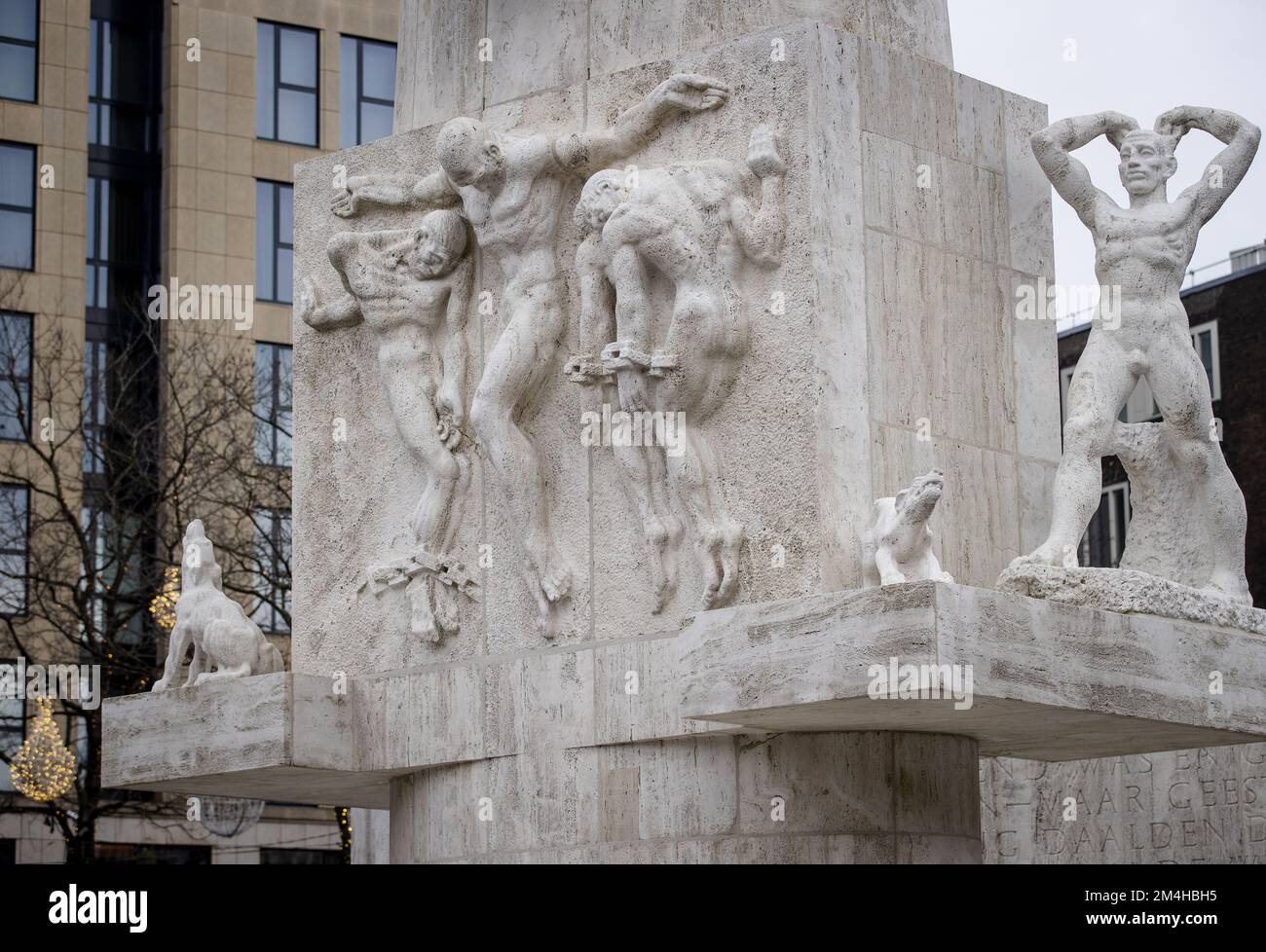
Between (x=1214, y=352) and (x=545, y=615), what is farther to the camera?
(x=1214, y=352)

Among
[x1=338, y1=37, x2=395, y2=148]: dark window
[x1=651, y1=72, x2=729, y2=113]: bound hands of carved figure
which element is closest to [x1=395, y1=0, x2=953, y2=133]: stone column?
[x1=651, y1=72, x2=729, y2=113]: bound hands of carved figure

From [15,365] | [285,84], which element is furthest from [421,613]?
[285,84]

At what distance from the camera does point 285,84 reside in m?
47.2

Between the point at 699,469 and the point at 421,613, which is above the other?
the point at 699,469

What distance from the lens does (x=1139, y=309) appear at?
16016 mm

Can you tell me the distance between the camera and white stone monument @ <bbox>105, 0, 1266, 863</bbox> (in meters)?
15.6

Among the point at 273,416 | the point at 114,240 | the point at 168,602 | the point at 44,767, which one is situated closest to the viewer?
the point at 168,602

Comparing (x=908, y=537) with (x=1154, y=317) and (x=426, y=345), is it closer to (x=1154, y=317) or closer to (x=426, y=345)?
(x=1154, y=317)

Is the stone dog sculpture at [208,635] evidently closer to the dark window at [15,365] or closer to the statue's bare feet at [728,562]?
the statue's bare feet at [728,562]

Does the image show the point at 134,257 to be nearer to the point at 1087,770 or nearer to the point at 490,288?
the point at 1087,770

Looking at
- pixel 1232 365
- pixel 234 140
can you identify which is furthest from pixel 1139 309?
pixel 234 140

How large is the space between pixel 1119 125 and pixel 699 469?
3493mm

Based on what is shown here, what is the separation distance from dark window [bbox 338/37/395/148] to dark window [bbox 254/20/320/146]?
0.57 metres

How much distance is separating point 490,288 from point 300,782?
12.6ft
